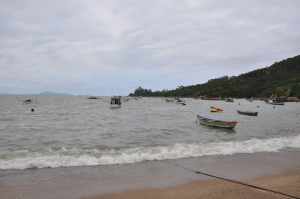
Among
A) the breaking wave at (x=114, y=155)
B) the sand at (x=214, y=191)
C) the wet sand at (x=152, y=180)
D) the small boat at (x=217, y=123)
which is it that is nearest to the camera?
the sand at (x=214, y=191)

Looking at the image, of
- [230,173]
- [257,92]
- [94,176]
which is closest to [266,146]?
[230,173]

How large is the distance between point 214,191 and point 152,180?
8.91 ft

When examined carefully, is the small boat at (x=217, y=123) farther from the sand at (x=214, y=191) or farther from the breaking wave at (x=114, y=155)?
the sand at (x=214, y=191)

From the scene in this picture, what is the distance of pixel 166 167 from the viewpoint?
48.9ft

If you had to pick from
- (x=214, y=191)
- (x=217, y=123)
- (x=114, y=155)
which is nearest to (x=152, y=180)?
(x=214, y=191)

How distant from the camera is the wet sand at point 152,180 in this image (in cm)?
1040

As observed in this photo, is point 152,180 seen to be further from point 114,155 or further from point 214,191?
point 114,155

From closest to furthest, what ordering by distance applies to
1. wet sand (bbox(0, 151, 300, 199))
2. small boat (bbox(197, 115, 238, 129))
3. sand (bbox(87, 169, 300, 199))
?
sand (bbox(87, 169, 300, 199))
wet sand (bbox(0, 151, 300, 199))
small boat (bbox(197, 115, 238, 129))

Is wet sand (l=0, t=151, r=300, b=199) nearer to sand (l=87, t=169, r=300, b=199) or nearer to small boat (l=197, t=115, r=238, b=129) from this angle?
sand (l=87, t=169, r=300, b=199)

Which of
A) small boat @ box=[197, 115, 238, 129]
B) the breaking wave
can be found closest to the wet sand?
the breaking wave

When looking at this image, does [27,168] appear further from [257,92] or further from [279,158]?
[257,92]

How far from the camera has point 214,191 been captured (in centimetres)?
1038

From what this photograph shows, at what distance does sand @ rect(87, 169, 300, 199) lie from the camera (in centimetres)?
988

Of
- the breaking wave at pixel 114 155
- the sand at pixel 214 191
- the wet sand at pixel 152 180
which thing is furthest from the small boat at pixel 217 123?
the sand at pixel 214 191
